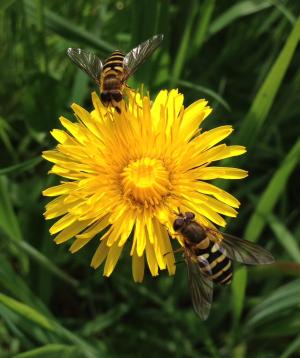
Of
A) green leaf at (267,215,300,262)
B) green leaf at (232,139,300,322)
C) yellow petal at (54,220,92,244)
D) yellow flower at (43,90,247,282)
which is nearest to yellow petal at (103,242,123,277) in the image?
yellow flower at (43,90,247,282)

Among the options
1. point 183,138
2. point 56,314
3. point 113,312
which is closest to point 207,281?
point 183,138

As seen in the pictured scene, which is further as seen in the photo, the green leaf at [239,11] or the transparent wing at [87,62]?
the green leaf at [239,11]

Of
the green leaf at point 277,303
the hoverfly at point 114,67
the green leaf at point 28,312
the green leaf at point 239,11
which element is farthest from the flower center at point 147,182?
the green leaf at point 239,11

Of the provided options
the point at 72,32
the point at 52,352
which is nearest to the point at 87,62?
the point at 72,32

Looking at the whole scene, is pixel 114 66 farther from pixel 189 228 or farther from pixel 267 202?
pixel 267 202

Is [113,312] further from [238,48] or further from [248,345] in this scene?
[238,48]

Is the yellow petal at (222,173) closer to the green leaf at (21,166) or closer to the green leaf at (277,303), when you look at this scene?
the green leaf at (277,303)

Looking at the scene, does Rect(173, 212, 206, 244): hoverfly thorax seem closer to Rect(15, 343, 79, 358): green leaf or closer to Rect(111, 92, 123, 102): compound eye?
Rect(111, 92, 123, 102): compound eye
